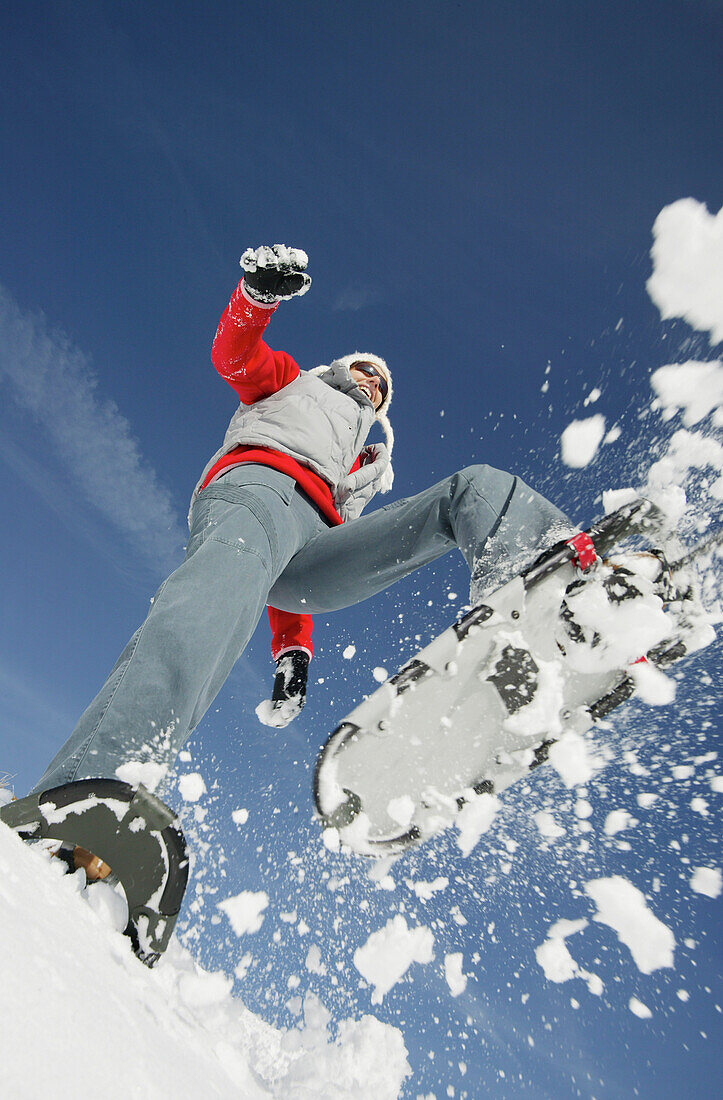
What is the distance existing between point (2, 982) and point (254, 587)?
4.06ft

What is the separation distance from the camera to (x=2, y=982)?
0.52m

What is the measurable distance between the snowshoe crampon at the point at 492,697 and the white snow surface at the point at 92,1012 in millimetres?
546

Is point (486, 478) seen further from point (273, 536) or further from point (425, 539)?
point (273, 536)

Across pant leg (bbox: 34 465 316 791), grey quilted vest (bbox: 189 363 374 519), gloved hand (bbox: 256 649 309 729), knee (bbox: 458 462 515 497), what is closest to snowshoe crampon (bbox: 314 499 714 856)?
knee (bbox: 458 462 515 497)

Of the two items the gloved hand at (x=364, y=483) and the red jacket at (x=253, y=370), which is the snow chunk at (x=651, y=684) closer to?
the red jacket at (x=253, y=370)

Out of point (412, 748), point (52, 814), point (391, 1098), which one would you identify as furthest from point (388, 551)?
point (391, 1098)

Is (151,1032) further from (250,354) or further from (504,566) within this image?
(250,354)

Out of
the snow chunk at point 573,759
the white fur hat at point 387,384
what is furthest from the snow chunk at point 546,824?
the white fur hat at point 387,384

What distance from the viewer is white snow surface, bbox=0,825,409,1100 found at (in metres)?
0.51

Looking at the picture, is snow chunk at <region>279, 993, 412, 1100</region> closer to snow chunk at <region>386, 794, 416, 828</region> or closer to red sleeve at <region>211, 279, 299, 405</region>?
snow chunk at <region>386, 794, 416, 828</region>

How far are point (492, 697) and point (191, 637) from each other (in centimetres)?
85

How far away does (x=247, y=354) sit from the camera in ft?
7.92

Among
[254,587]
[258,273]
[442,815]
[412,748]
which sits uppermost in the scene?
[258,273]

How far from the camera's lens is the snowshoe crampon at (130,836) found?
101cm
